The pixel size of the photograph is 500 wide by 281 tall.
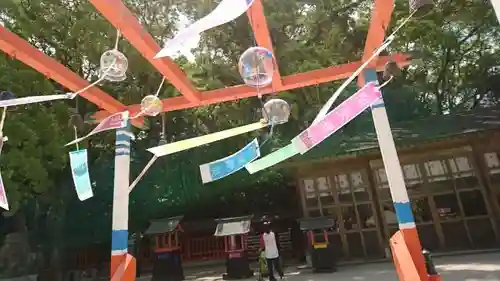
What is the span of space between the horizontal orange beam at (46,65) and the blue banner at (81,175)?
0.79 metres

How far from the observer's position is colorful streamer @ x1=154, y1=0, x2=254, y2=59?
88.5 inches

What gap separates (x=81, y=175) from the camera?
4.16 meters

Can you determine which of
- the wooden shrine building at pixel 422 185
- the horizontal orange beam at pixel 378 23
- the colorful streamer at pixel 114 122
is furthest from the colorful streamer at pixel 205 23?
the wooden shrine building at pixel 422 185

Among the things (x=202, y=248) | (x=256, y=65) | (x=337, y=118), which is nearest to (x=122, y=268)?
(x=256, y=65)

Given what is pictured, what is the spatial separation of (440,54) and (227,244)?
13670mm

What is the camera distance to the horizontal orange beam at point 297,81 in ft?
14.2

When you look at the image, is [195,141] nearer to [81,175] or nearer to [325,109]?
[81,175]

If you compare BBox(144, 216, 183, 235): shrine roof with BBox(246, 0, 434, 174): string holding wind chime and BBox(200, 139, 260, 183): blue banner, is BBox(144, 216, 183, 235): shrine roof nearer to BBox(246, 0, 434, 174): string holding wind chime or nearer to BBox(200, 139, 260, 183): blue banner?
BBox(200, 139, 260, 183): blue banner

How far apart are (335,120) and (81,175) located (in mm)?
2866

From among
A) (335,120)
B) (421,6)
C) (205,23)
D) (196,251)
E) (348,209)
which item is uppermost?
(421,6)

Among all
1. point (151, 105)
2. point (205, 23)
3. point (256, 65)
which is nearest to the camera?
point (205, 23)

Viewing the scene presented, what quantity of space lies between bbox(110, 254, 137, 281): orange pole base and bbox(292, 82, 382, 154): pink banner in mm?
2435

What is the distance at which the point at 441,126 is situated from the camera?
11.7 metres

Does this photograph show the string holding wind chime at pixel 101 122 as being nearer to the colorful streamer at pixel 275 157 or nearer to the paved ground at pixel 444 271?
the colorful streamer at pixel 275 157
